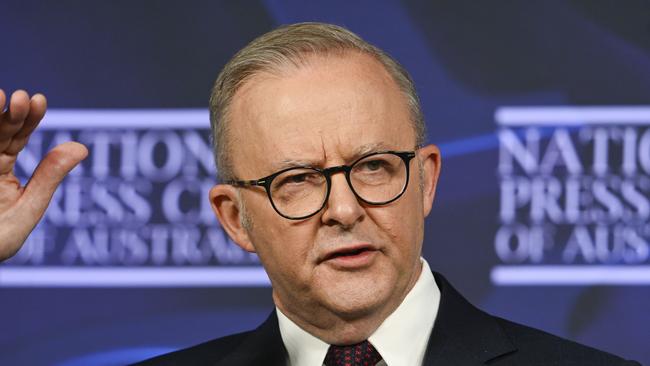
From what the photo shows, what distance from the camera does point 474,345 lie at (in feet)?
7.25

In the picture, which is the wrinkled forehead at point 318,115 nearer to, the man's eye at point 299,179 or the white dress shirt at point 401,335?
the man's eye at point 299,179

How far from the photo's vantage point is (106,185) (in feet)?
10.9

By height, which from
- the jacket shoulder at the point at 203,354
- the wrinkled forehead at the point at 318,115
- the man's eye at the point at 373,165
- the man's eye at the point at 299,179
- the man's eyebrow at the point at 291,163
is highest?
the wrinkled forehead at the point at 318,115

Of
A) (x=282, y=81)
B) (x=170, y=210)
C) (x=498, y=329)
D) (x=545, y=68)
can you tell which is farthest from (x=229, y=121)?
(x=545, y=68)

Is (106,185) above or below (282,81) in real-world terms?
below

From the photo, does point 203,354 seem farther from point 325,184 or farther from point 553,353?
point 553,353

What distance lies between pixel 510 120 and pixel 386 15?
1.60 feet

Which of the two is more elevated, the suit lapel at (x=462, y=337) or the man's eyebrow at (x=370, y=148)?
the man's eyebrow at (x=370, y=148)

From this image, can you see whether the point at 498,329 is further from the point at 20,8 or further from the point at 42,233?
the point at 20,8

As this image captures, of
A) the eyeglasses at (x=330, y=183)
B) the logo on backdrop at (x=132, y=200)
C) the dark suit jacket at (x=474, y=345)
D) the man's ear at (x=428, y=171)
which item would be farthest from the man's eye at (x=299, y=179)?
the logo on backdrop at (x=132, y=200)

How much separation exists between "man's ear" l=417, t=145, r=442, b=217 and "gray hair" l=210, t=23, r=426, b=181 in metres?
0.03

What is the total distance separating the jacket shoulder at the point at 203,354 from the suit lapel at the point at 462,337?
0.47m

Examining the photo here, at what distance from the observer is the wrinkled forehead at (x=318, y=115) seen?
2117mm

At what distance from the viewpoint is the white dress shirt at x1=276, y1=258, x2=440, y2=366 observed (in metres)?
2.18
